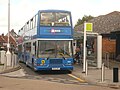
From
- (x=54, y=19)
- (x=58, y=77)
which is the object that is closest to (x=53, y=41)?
(x=54, y=19)

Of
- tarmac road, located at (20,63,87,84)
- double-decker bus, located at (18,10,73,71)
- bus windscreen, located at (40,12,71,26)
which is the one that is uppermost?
bus windscreen, located at (40,12,71,26)

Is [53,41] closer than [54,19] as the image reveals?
Yes

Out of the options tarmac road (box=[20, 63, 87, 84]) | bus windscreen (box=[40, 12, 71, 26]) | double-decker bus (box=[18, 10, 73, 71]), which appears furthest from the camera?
bus windscreen (box=[40, 12, 71, 26])

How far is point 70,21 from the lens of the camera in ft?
81.8

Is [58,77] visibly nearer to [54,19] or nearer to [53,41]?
[53,41]

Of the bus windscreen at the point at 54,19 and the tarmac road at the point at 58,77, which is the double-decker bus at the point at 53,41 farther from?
the tarmac road at the point at 58,77

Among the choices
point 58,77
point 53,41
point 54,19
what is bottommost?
point 58,77

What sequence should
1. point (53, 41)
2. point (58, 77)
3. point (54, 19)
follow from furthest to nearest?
point (54, 19) → point (53, 41) → point (58, 77)

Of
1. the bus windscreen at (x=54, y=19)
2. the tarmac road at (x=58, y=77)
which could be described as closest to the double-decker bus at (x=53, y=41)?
the bus windscreen at (x=54, y=19)

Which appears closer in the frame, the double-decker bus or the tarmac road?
the tarmac road


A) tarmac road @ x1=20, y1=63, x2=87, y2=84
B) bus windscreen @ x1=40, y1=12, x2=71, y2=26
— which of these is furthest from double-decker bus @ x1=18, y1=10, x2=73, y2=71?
tarmac road @ x1=20, y1=63, x2=87, y2=84

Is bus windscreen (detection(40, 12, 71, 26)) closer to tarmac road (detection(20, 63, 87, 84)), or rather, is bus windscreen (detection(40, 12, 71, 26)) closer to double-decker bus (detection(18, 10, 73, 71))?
double-decker bus (detection(18, 10, 73, 71))

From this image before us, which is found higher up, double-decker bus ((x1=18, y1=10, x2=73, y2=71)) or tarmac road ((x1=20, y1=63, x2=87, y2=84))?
double-decker bus ((x1=18, y1=10, x2=73, y2=71))

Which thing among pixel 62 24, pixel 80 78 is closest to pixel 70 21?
pixel 62 24
